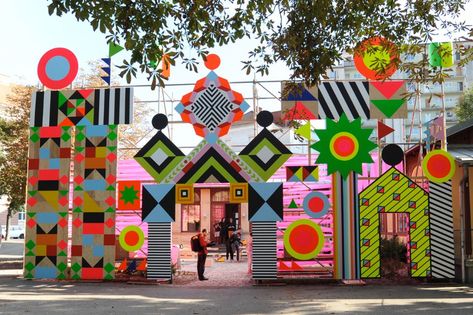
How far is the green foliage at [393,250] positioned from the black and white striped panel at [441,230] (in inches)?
47.0

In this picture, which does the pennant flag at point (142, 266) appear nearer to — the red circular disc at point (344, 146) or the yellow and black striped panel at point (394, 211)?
the yellow and black striped panel at point (394, 211)

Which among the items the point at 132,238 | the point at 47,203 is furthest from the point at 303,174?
the point at 47,203

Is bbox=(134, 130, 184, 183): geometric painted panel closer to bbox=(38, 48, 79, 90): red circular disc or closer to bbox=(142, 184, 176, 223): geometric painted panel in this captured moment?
bbox=(142, 184, 176, 223): geometric painted panel

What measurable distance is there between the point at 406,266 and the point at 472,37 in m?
7.50

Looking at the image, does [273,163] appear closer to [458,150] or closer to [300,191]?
[300,191]

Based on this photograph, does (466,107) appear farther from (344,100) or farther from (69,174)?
(69,174)

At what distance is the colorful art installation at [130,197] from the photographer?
1466cm

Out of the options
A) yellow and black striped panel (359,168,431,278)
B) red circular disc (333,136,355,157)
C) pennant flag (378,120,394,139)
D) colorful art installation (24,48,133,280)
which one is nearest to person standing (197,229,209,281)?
colorful art installation (24,48,133,280)

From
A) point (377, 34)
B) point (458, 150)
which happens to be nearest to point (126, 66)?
point (377, 34)

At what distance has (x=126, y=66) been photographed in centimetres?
711

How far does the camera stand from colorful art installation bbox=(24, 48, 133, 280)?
1483cm

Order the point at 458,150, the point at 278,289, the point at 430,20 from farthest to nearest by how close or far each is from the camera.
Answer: the point at 458,150, the point at 278,289, the point at 430,20

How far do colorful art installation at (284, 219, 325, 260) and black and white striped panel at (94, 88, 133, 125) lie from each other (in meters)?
5.44

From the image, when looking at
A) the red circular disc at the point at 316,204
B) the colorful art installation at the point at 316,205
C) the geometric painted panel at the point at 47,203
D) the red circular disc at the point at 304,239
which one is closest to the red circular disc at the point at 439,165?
the colorful art installation at the point at 316,205
